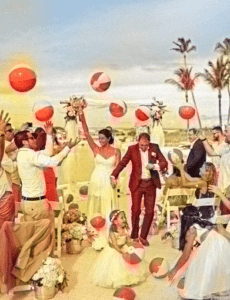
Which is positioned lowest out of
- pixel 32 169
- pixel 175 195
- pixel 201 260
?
pixel 201 260

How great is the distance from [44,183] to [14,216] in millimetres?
173

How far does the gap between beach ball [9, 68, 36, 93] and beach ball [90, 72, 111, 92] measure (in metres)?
0.23

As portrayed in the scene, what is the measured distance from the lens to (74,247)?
186cm

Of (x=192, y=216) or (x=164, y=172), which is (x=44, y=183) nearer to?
(x=164, y=172)

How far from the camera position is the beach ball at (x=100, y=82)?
180 centimetres

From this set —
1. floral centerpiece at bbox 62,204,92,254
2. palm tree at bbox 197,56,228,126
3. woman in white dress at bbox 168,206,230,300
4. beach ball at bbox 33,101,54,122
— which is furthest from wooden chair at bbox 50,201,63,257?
palm tree at bbox 197,56,228,126

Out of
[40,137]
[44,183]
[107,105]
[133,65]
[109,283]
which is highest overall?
[133,65]

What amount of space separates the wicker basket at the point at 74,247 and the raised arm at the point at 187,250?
377 mm

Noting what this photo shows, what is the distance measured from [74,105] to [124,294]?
0.76 m

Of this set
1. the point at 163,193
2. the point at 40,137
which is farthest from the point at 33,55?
the point at 163,193

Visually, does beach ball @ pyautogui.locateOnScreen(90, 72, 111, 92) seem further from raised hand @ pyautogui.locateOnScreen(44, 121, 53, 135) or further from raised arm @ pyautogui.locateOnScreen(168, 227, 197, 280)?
raised arm @ pyautogui.locateOnScreen(168, 227, 197, 280)

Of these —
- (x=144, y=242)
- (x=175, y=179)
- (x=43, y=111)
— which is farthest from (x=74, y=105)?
(x=144, y=242)

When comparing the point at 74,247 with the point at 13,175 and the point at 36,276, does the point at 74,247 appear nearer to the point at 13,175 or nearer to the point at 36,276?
the point at 36,276

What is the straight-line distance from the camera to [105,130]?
1.83m
